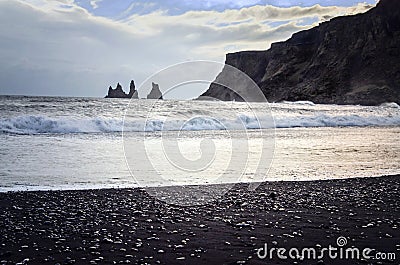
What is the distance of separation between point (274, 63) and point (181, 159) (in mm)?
110845

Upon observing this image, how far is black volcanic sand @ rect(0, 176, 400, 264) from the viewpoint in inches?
157

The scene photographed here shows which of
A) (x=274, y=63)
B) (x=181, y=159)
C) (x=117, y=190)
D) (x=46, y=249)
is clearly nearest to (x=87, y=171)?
(x=117, y=190)

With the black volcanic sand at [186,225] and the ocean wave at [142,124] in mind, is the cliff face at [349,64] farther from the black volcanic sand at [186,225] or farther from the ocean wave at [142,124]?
the black volcanic sand at [186,225]

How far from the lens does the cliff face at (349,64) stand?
86481 millimetres

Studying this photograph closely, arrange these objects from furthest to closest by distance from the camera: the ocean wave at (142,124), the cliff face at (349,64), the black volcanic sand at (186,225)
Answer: the cliff face at (349,64) → the ocean wave at (142,124) → the black volcanic sand at (186,225)

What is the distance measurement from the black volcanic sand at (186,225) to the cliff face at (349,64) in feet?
237

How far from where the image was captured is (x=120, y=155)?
11.8 meters

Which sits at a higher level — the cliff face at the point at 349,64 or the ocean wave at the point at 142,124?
the cliff face at the point at 349,64

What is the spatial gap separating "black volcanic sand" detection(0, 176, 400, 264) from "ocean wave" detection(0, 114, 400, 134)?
14.9 meters

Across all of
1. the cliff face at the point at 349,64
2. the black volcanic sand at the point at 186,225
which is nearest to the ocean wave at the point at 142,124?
the black volcanic sand at the point at 186,225

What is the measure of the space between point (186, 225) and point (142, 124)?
1937 cm

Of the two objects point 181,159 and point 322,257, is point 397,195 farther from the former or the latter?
point 181,159

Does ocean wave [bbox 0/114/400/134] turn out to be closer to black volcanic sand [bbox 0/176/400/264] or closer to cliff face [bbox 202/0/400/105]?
black volcanic sand [bbox 0/176/400/264]

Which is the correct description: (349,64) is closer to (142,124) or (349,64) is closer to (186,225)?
(142,124)
